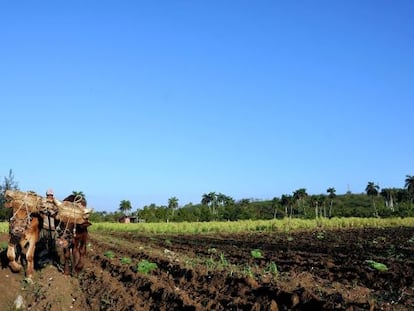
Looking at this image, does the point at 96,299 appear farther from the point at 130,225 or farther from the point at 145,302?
the point at 130,225

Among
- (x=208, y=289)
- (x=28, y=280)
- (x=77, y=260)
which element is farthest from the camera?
(x=77, y=260)

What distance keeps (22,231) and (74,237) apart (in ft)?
4.60

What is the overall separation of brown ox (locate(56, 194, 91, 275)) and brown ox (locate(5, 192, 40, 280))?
2.17 feet

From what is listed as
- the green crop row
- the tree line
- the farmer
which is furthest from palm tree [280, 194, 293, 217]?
the farmer

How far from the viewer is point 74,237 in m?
12.3

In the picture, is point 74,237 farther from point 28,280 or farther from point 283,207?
point 283,207

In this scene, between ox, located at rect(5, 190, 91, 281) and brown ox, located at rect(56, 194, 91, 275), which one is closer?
ox, located at rect(5, 190, 91, 281)

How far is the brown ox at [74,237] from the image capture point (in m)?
11.9

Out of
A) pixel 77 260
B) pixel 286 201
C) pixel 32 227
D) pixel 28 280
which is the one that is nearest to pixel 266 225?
pixel 77 260

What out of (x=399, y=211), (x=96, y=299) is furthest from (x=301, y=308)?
(x=399, y=211)

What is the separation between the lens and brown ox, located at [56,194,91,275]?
39.1ft

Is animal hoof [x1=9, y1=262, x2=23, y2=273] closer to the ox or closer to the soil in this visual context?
the ox

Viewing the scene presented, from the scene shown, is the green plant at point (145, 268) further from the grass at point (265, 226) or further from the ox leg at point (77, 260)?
the grass at point (265, 226)

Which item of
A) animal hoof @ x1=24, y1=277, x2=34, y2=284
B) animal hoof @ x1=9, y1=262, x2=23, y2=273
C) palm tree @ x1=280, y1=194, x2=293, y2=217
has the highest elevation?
palm tree @ x1=280, y1=194, x2=293, y2=217
